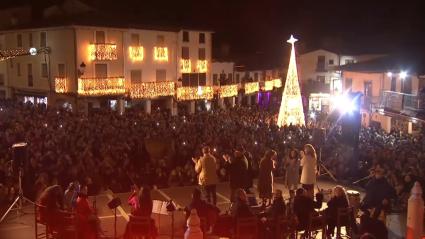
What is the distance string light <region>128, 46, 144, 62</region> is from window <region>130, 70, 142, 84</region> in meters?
0.94

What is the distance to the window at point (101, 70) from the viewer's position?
37756 millimetres

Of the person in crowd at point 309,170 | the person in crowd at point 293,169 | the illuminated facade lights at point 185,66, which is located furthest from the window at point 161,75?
the person in crowd at point 309,170

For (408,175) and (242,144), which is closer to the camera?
(408,175)

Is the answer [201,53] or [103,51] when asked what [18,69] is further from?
[201,53]

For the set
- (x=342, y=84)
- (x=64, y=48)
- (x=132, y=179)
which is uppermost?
(x=64, y=48)

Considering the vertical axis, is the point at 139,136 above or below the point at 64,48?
below

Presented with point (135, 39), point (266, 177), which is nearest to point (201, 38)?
point (135, 39)

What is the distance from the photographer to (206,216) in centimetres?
978

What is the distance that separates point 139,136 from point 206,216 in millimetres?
11005

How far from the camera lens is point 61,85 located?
121 feet

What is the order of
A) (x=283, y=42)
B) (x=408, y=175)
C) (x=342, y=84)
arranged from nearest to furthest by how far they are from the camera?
(x=408, y=175), (x=342, y=84), (x=283, y=42)

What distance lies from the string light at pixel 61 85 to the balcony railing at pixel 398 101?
21.5 metres

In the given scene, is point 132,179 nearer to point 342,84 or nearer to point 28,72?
point 342,84

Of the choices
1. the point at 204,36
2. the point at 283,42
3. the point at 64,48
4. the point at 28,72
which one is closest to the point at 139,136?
the point at 64,48
